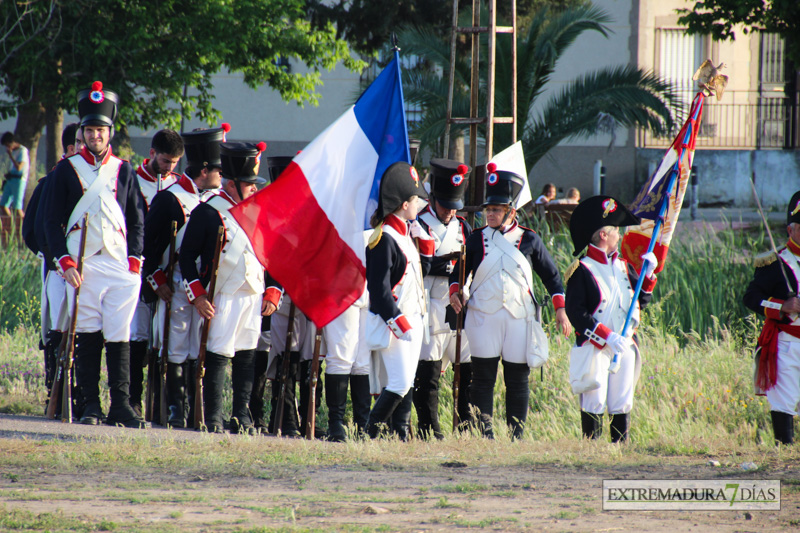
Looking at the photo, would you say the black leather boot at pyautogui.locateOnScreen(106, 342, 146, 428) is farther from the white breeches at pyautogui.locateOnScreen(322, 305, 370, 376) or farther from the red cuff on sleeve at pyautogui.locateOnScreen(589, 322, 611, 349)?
the red cuff on sleeve at pyautogui.locateOnScreen(589, 322, 611, 349)

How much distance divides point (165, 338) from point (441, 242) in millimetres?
2250

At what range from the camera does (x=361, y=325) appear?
7.57 metres

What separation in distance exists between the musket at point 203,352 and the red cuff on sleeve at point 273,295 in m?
0.39

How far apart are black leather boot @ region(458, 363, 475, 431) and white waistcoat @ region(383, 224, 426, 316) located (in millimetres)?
1034

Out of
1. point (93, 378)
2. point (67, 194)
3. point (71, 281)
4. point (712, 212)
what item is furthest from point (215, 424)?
point (712, 212)

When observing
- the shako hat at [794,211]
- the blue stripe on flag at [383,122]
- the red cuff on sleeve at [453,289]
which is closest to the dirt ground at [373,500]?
the red cuff on sleeve at [453,289]

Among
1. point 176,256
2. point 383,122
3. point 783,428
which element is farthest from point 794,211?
point 176,256

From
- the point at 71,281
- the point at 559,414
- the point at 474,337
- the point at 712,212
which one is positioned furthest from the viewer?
the point at 712,212

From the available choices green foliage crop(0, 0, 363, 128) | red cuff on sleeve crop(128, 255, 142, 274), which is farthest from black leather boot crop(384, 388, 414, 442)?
green foliage crop(0, 0, 363, 128)

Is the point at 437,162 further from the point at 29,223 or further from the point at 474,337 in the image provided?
the point at 29,223

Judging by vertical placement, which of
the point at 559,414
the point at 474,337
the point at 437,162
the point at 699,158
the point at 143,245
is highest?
the point at 699,158

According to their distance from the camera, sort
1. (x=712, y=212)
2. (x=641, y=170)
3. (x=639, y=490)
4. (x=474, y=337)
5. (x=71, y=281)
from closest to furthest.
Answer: (x=639, y=490) < (x=71, y=281) < (x=474, y=337) < (x=712, y=212) < (x=641, y=170)

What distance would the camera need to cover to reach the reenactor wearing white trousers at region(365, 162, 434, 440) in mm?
Result: 6891

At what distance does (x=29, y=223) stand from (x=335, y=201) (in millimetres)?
3144
